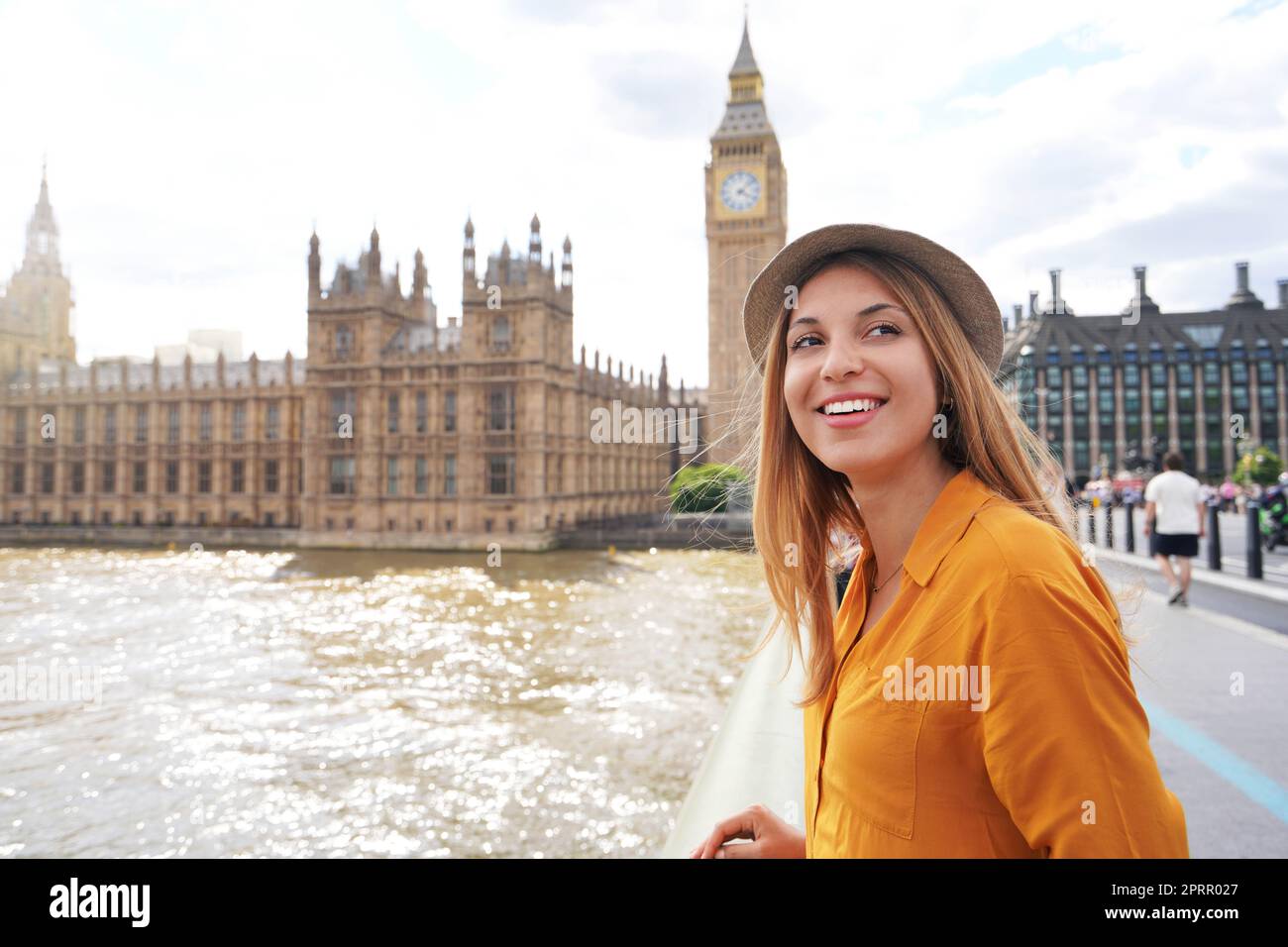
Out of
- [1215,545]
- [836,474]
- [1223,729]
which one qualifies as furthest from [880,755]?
[1215,545]

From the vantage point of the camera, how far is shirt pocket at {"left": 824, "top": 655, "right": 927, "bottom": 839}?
4.25 ft

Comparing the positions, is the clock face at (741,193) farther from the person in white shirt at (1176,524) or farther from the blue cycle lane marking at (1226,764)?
the blue cycle lane marking at (1226,764)

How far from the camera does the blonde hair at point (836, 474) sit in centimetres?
156

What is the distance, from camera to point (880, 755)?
4.34ft

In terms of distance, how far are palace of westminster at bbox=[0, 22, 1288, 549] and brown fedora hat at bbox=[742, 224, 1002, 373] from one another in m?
27.0

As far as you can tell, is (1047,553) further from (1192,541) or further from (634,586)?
(634,586)

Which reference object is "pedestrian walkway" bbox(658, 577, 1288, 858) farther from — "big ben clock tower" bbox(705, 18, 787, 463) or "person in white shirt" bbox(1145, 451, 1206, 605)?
"big ben clock tower" bbox(705, 18, 787, 463)

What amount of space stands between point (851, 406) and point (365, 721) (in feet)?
35.7

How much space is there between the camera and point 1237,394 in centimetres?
6172

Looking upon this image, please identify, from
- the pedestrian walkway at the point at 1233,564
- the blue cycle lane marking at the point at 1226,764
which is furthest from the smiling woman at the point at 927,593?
the pedestrian walkway at the point at 1233,564
